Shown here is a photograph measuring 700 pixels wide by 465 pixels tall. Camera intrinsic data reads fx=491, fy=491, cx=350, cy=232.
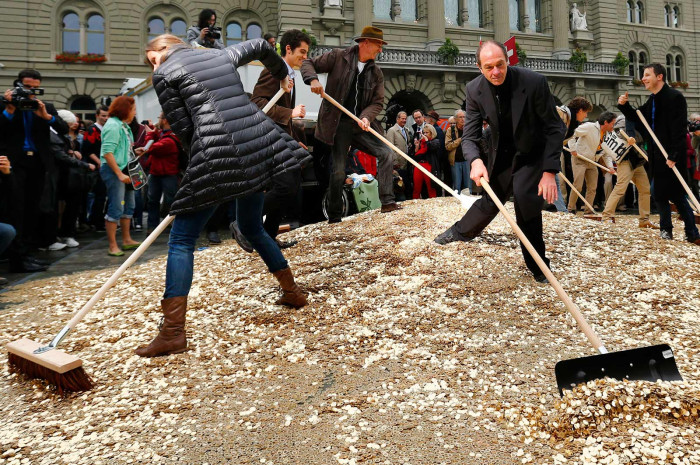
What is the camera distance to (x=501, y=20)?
2930cm

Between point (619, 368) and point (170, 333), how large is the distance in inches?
97.3

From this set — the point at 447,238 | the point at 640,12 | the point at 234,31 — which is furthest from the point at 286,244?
the point at 640,12

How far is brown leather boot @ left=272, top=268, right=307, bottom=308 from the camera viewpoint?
357 centimetres

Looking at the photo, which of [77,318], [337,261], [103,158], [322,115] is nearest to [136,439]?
[77,318]

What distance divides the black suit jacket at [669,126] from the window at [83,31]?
27189 millimetres

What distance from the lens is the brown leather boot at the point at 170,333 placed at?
2.97 m

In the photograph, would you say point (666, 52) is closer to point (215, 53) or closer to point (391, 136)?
point (391, 136)

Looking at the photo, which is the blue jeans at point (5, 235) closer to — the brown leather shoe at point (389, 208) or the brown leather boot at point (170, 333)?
the brown leather boot at point (170, 333)

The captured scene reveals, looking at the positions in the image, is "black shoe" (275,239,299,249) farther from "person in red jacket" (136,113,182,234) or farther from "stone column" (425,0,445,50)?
"stone column" (425,0,445,50)

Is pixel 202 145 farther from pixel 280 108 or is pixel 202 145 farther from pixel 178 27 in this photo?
pixel 178 27

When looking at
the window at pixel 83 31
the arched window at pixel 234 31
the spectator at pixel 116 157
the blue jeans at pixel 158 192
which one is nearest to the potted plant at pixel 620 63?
the arched window at pixel 234 31

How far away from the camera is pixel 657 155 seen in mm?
6262

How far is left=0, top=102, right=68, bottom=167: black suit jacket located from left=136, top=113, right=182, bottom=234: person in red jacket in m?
1.26

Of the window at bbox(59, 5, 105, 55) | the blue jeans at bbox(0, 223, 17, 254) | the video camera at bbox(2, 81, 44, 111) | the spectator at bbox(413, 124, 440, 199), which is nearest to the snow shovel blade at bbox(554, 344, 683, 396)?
the blue jeans at bbox(0, 223, 17, 254)
